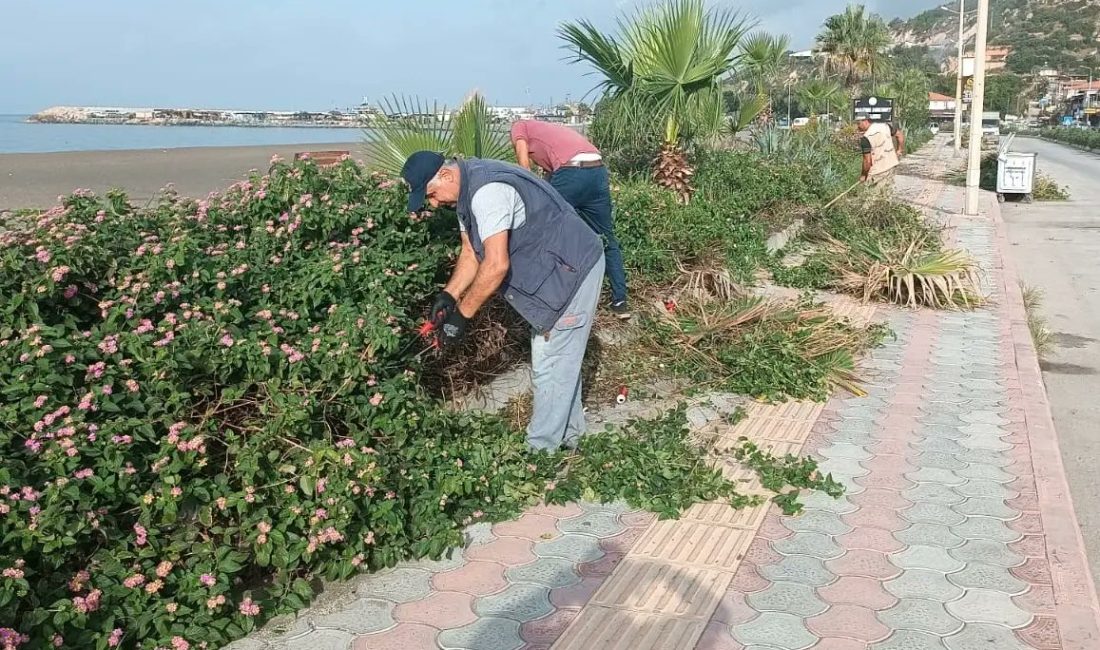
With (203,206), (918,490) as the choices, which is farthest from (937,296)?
(203,206)

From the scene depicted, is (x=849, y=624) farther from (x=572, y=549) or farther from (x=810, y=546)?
(x=572, y=549)

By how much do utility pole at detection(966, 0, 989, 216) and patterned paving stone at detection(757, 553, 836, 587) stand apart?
13.1 m

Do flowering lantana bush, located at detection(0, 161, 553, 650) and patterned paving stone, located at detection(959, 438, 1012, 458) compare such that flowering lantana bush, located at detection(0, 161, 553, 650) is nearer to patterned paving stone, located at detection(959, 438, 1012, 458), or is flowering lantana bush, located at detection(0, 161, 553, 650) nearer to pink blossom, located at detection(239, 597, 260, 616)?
pink blossom, located at detection(239, 597, 260, 616)

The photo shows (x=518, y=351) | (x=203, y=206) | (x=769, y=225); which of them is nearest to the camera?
(x=203, y=206)

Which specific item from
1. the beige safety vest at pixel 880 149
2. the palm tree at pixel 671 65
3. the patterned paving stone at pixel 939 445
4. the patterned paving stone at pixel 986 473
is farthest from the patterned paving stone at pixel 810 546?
the beige safety vest at pixel 880 149

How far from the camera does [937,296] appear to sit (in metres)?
8.04

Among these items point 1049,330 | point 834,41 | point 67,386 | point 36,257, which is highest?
point 834,41

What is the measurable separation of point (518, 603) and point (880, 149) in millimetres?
11792

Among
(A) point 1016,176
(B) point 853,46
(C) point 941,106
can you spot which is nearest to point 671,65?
(A) point 1016,176

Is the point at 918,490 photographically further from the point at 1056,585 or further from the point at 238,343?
the point at 238,343

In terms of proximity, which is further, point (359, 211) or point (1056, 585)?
point (359, 211)

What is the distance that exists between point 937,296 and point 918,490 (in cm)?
447

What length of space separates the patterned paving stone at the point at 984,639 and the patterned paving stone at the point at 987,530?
73 centimetres

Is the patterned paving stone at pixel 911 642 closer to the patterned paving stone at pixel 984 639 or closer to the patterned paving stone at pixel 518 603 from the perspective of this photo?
the patterned paving stone at pixel 984 639
